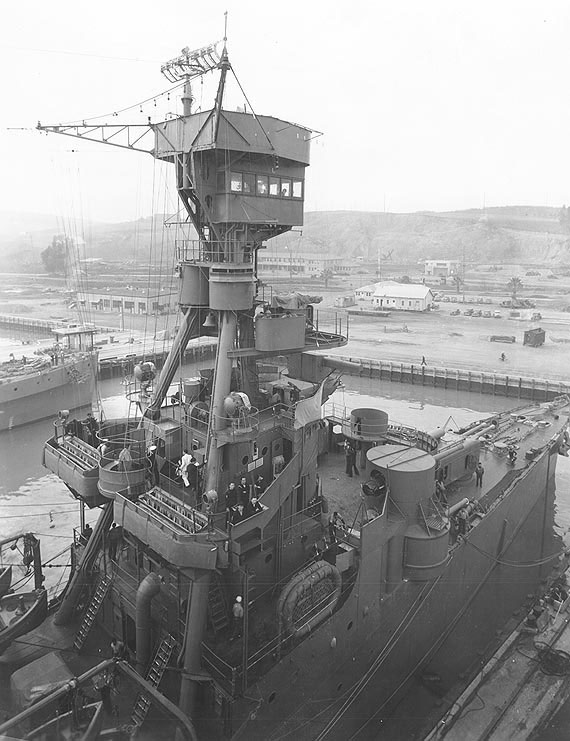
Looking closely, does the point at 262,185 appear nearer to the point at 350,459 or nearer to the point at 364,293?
the point at 350,459

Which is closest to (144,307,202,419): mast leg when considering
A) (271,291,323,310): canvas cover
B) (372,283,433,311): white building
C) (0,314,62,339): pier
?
(271,291,323,310): canvas cover

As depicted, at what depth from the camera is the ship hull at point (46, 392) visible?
32.8 metres

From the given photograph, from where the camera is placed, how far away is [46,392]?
35.2 metres

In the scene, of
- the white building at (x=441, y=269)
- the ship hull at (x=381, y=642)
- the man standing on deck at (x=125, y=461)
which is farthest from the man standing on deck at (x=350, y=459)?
the white building at (x=441, y=269)

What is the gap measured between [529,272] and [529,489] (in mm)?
107311

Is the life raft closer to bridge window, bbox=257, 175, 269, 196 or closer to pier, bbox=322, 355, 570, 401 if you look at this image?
bridge window, bbox=257, 175, 269, 196

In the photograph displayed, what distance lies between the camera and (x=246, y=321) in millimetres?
13078

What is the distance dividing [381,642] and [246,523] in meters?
4.68

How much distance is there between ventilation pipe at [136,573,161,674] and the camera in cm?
1091

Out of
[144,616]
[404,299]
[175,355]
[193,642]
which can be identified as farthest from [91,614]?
[404,299]

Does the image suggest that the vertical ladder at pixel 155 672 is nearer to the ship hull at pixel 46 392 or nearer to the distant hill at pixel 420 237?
the ship hull at pixel 46 392

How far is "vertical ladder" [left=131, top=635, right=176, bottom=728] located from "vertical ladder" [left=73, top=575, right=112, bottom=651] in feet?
5.61

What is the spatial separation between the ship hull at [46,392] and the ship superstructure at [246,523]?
21.4 metres

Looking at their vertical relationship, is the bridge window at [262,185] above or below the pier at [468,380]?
above
